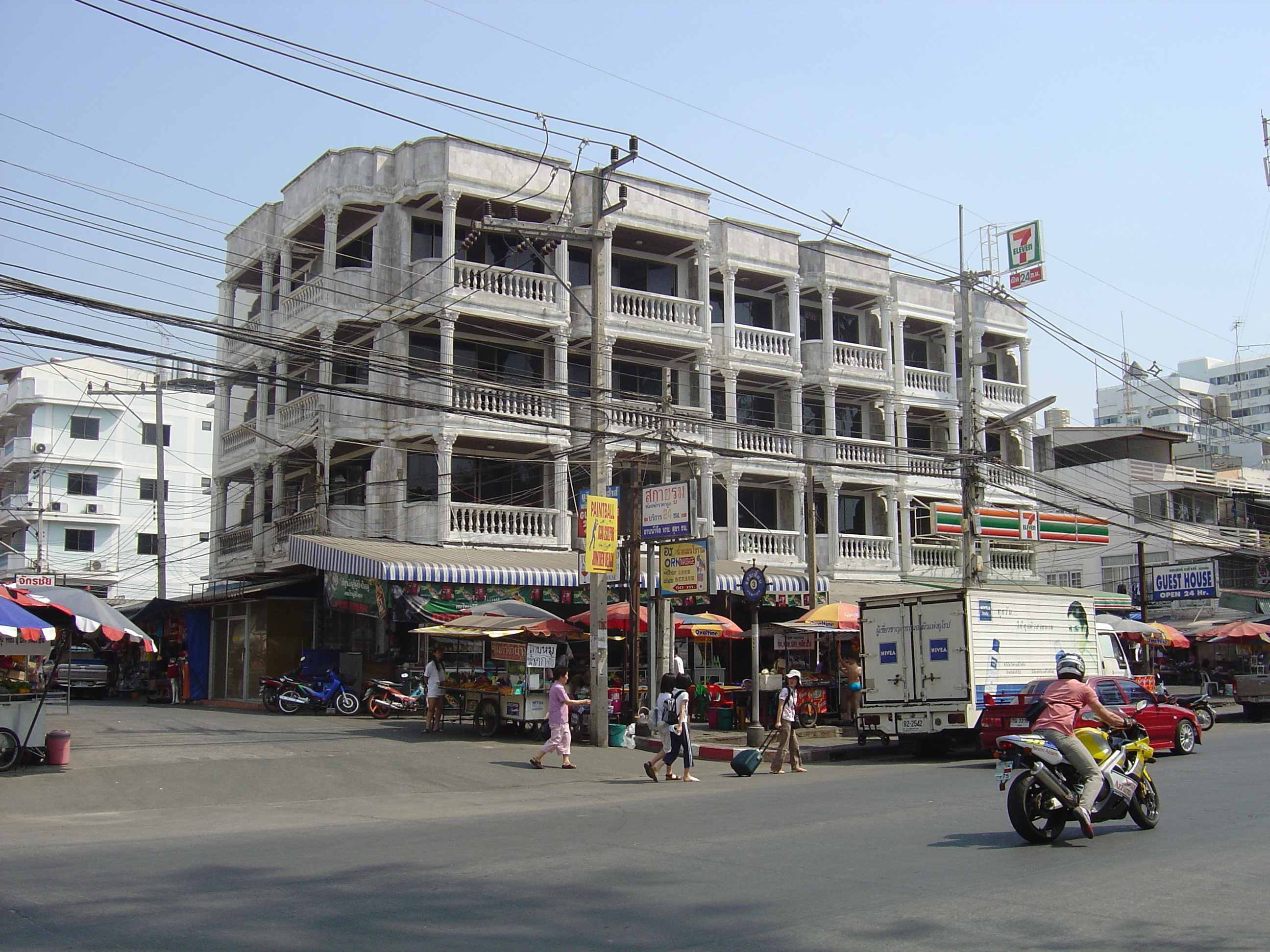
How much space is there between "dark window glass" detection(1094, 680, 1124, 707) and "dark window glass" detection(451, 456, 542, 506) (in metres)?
15.5

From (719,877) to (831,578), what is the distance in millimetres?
24912

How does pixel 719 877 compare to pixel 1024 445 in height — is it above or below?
below

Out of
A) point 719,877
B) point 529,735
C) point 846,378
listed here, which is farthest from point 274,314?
point 719,877

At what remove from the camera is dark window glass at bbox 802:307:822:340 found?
36.0 metres

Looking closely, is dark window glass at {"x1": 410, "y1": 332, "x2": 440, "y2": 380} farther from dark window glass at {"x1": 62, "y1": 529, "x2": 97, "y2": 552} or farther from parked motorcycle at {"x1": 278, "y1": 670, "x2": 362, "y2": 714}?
dark window glass at {"x1": 62, "y1": 529, "x2": 97, "y2": 552}

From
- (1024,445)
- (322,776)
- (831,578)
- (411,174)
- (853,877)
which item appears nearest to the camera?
(853,877)

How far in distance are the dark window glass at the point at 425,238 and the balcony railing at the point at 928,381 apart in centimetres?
1558

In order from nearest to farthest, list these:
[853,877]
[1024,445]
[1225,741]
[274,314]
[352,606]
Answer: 1. [853,877]
2. [1225,741]
3. [352,606]
4. [274,314]
5. [1024,445]

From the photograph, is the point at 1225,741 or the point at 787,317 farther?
the point at 787,317

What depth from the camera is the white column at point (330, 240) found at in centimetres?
2803

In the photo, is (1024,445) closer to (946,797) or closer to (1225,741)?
(1225,741)

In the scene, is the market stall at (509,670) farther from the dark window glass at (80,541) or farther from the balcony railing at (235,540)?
the dark window glass at (80,541)

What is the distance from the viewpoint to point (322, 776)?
16062mm

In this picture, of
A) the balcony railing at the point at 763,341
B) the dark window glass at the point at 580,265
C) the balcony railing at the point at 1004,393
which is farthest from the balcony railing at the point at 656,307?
the balcony railing at the point at 1004,393
